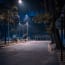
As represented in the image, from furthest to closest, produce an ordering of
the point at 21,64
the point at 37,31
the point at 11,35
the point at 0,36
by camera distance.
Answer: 1. the point at 37,31
2. the point at 11,35
3. the point at 0,36
4. the point at 21,64

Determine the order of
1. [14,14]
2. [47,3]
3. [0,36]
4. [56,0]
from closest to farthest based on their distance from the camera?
[56,0] < [47,3] < [14,14] < [0,36]

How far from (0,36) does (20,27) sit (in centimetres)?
927

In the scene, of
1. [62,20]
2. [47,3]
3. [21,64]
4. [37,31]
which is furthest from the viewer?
[37,31]

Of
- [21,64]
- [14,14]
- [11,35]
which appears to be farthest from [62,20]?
[11,35]

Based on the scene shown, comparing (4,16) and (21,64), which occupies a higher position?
(4,16)

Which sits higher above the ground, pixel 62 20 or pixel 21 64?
pixel 62 20

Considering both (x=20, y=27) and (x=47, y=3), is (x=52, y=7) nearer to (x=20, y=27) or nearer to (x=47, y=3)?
(x=47, y=3)

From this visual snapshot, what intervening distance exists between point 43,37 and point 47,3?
50570mm

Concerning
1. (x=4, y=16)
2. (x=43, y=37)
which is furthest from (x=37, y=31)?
(x=4, y=16)

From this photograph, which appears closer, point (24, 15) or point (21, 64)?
point (21, 64)

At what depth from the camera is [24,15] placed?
311ft

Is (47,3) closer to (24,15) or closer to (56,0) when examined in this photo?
(56,0)

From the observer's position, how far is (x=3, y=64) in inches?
674

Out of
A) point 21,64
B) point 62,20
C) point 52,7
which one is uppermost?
point 52,7
